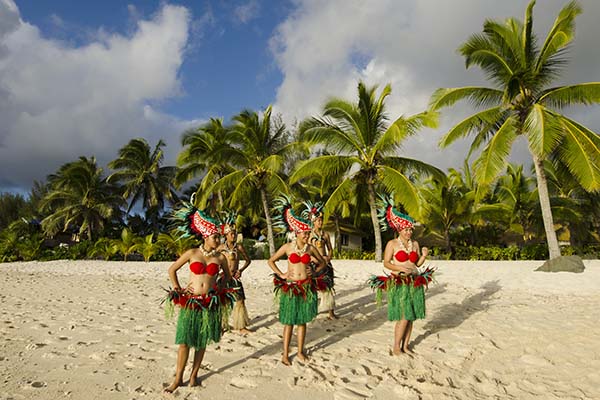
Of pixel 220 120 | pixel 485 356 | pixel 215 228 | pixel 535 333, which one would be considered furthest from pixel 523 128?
pixel 220 120

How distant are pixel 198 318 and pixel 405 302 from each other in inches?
88.3

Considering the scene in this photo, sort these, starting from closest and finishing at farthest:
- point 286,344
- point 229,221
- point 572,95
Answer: point 286,344, point 229,221, point 572,95

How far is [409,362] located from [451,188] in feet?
56.0

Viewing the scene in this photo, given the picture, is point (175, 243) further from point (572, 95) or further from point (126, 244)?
point (572, 95)

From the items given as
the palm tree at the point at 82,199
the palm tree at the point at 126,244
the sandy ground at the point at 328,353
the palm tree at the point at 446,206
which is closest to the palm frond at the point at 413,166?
the palm tree at the point at 446,206

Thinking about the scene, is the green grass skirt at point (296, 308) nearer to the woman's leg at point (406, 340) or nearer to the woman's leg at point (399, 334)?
the woman's leg at point (399, 334)

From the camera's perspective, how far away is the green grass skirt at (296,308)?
12.6ft

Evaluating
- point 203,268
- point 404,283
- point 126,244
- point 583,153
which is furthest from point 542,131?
point 126,244

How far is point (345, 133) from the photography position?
13523mm

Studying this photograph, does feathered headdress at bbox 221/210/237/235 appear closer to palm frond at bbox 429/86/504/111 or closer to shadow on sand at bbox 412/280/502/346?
shadow on sand at bbox 412/280/502/346

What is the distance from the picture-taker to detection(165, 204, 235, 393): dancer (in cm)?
314

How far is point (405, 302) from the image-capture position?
407 cm

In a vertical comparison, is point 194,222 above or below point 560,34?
below

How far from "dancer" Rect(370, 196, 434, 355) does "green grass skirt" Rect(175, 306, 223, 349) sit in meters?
1.98
